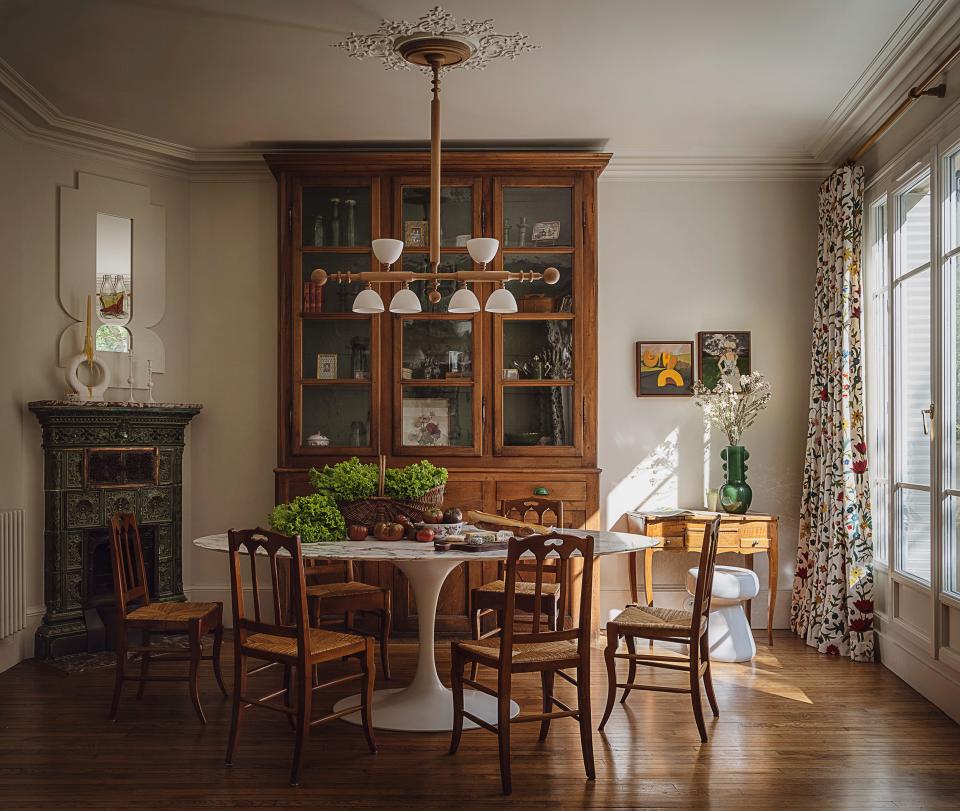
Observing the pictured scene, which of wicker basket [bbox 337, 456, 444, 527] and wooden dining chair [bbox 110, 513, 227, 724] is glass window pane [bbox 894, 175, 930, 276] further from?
wooden dining chair [bbox 110, 513, 227, 724]

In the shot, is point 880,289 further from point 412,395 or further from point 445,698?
point 445,698

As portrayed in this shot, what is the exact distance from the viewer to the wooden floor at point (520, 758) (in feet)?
10.2

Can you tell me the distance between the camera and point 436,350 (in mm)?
5535

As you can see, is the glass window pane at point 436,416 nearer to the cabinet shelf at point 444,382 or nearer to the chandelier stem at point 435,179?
the cabinet shelf at point 444,382

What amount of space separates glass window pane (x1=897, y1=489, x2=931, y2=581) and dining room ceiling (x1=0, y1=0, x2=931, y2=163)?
2154 millimetres

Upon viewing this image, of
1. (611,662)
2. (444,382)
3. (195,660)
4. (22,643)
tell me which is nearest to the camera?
(611,662)

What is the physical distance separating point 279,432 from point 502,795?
294 centimetres

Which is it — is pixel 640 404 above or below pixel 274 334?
below

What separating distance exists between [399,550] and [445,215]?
8.68 feet

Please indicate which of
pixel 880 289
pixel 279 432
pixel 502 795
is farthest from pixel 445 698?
pixel 880 289

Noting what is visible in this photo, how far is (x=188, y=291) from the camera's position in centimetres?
585

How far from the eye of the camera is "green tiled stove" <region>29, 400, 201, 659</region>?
16.5 ft

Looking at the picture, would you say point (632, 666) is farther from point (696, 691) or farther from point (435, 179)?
point (435, 179)

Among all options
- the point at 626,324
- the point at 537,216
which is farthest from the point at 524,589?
the point at 537,216
